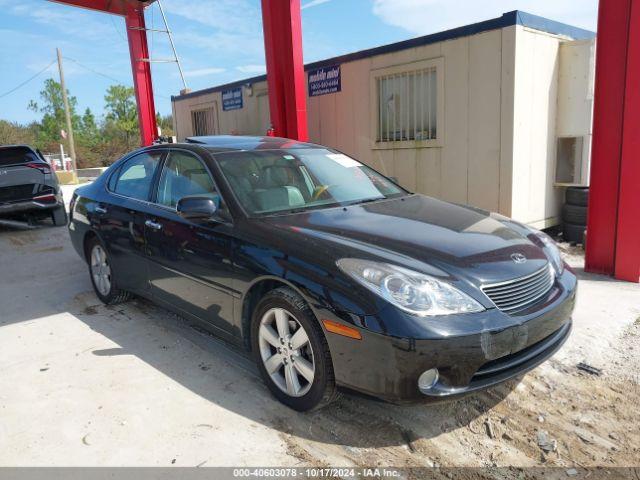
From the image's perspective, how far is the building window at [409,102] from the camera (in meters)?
7.66

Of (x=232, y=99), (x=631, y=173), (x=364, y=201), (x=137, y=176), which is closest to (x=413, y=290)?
(x=364, y=201)

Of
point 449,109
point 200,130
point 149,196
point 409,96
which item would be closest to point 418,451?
point 149,196

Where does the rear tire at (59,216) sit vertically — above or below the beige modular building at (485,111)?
below

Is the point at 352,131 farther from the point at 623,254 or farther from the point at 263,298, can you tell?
the point at 263,298

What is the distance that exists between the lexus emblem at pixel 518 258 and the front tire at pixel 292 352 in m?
1.13

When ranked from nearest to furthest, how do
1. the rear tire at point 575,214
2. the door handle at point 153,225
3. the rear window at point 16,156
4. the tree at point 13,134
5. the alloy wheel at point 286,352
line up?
the alloy wheel at point 286,352
the door handle at point 153,225
the rear tire at point 575,214
the rear window at point 16,156
the tree at point 13,134

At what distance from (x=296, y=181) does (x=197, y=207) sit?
81 centimetres

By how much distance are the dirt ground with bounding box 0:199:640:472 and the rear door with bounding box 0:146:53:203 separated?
5773 mm

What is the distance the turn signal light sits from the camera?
2438mm

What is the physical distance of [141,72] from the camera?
44.6ft

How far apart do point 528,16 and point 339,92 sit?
3.41 metres

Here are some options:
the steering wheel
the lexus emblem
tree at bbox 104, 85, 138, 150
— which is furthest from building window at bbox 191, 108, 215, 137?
tree at bbox 104, 85, 138, 150

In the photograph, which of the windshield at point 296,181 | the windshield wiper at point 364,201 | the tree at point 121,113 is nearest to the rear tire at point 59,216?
the windshield at point 296,181

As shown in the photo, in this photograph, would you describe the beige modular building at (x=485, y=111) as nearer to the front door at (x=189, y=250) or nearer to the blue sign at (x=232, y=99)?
the blue sign at (x=232, y=99)
